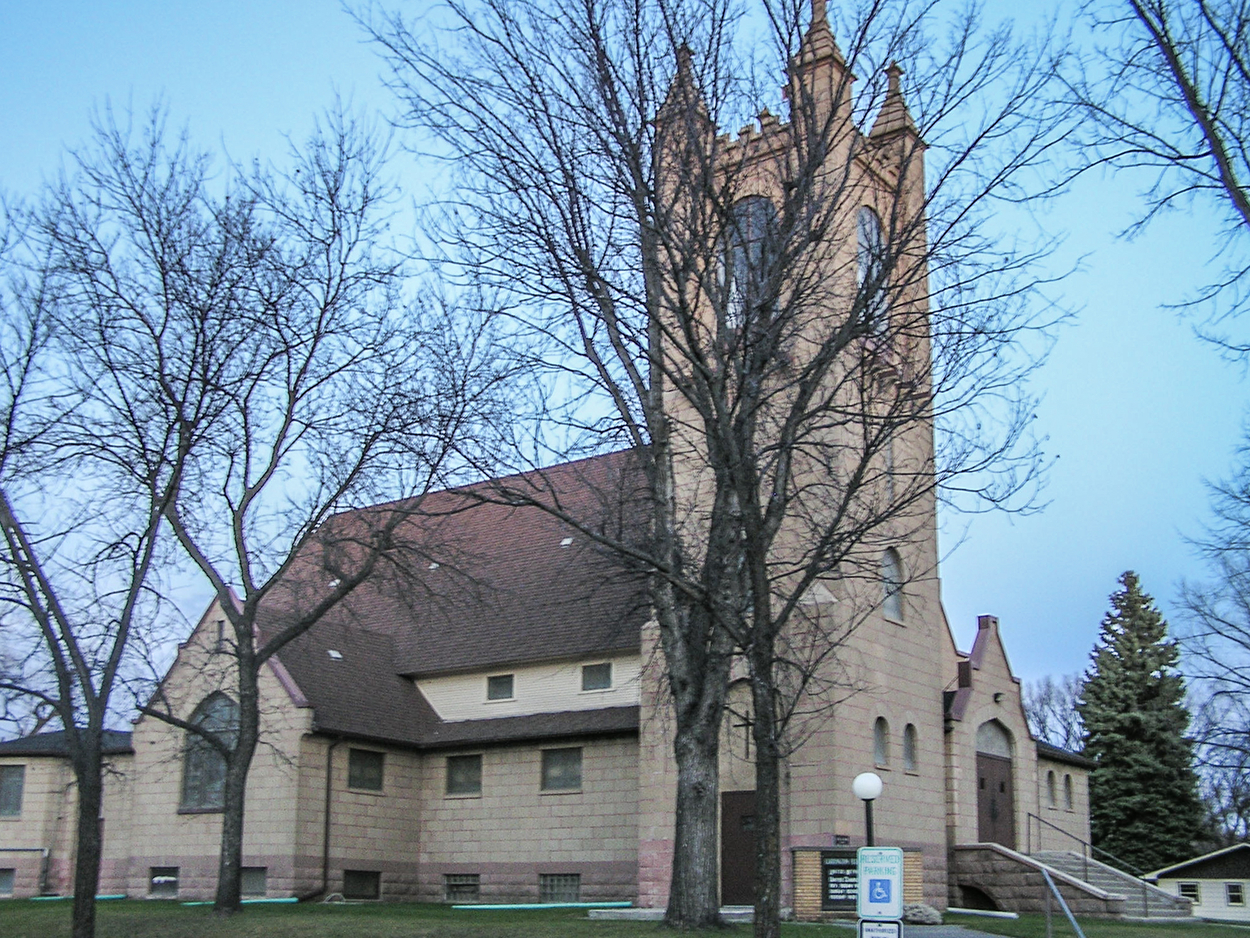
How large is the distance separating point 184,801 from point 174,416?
615 inches

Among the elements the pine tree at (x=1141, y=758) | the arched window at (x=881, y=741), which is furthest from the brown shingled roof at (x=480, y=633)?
the pine tree at (x=1141, y=758)

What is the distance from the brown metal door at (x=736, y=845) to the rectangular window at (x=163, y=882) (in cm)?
1382

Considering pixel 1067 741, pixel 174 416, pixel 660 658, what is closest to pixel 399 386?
pixel 174 416

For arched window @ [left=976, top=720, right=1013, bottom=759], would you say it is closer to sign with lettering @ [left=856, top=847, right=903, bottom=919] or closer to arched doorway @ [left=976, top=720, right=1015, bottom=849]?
arched doorway @ [left=976, top=720, right=1015, bottom=849]

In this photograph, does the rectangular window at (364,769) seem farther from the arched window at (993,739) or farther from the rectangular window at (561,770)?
the arched window at (993,739)

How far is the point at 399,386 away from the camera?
22594 millimetres

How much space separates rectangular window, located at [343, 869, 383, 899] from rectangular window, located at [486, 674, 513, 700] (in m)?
4.98

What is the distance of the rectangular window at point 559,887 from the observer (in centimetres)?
2911

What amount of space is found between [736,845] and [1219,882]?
22518mm

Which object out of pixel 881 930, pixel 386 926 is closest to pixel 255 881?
pixel 386 926

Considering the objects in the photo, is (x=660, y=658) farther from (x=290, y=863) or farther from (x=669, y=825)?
(x=290, y=863)

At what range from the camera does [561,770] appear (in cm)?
3019

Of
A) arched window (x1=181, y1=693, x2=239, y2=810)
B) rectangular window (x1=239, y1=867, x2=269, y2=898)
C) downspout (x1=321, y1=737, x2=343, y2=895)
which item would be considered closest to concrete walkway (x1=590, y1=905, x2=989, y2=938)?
downspout (x1=321, y1=737, x2=343, y2=895)

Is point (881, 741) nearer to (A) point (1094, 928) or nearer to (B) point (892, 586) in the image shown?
(B) point (892, 586)
